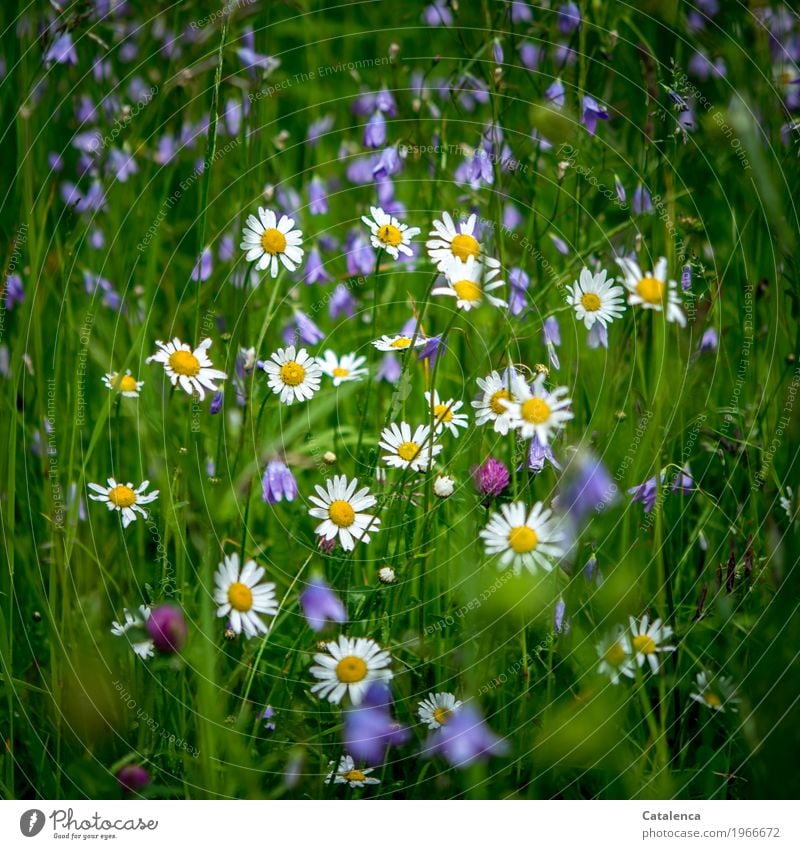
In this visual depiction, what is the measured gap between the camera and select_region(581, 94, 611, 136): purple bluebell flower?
0.86 m

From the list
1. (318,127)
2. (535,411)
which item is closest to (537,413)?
(535,411)

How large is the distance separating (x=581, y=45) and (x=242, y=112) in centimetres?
36

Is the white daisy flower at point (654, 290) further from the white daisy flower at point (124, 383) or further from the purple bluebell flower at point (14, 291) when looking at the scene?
the purple bluebell flower at point (14, 291)

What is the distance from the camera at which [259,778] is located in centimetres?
72

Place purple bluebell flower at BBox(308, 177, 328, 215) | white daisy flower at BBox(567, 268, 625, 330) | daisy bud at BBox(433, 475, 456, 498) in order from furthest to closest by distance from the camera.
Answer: purple bluebell flower at BBox(308, 177, 328, 215), white daisy flower at BBox(567, 268, 625, 330), daisy bud at BBox(433, 475, 456, 498)

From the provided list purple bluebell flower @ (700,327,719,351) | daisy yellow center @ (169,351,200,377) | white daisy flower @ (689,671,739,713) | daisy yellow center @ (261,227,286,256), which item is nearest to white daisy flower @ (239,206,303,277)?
daisy yellow center @ (261,227,286,256)

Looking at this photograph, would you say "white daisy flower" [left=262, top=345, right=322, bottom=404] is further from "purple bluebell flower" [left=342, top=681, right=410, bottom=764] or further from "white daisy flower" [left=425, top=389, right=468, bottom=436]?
"purple bluebell flower" [left=342, top=681, right=410, bottom=764]

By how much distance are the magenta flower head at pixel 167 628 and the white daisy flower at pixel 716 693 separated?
466 millimetres

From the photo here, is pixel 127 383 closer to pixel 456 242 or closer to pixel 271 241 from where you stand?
pixel 271 241

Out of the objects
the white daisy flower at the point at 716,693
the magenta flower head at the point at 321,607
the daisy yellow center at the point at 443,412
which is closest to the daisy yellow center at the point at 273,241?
the daisy yellow center at the point at 443,412

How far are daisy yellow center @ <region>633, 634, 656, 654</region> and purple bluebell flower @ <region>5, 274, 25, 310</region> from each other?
2.28 feet

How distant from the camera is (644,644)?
756mm
